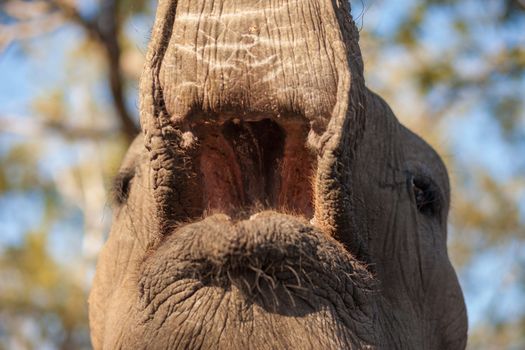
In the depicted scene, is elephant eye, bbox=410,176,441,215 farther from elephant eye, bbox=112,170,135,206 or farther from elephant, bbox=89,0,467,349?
elephant eye, bbox=112,170,135,206

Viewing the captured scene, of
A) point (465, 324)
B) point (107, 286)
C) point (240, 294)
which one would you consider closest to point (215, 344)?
point (240, 294)

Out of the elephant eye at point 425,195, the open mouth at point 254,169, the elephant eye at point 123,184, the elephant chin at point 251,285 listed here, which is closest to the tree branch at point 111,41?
the elephant eye at point 123,184

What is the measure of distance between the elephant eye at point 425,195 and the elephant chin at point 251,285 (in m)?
1.27

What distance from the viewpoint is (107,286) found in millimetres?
4188

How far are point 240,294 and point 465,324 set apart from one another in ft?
6.18

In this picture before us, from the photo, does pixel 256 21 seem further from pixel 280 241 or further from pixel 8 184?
pixel 8 184

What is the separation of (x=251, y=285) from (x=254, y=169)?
1.56 ft

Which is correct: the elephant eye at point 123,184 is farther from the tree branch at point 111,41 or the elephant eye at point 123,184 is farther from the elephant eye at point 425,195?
the tree branch at point 111,41

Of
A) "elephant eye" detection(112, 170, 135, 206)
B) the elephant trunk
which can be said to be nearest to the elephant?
the elephant trunk

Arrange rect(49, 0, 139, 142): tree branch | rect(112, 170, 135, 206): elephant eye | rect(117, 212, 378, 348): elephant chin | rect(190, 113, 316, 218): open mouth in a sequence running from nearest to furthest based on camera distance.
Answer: rect(117, 212, 378, 348): elephant chin
rect(190, 113, 316, 218): open mouth
rect(112, 170, 135, 206): elephant eye
rect(49, 0, 139, 142): tree branch

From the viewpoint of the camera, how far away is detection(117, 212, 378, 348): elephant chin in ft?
8.96

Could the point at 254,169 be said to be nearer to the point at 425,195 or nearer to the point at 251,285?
the point at 251,285

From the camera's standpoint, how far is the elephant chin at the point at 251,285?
273 centimetres

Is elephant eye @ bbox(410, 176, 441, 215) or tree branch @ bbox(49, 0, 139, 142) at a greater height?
tree branch @ bbox(49, 0, 139, 142)
